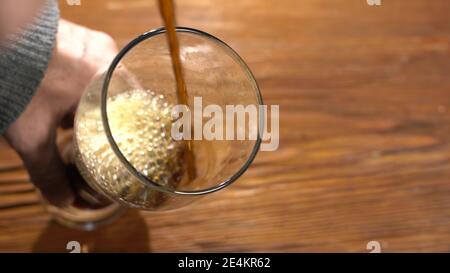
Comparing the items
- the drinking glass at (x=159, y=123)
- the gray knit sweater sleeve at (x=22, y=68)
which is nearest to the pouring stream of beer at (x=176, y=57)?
the drinking glass at (x=159, y=123)

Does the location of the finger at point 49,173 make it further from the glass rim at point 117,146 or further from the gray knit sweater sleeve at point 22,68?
the glass rim at point 117,146

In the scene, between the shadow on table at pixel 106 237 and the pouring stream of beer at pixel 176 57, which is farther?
the shadow on table at pixel 106 237

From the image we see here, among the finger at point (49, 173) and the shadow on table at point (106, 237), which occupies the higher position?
the finger at point (49, 173)

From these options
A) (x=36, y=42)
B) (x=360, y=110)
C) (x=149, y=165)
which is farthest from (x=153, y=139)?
(x=360, y=110)

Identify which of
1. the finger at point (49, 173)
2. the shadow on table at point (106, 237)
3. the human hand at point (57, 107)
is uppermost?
the human hand at point (57, 107)

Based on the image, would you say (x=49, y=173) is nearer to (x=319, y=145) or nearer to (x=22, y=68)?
(x=22, y=68)

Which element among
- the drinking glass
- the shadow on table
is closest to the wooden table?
the shadow on table
